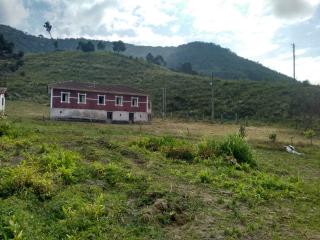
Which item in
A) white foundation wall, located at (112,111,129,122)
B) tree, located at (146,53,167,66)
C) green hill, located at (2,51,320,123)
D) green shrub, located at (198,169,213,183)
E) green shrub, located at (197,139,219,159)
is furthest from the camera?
tree, located at (146,53,167,66)

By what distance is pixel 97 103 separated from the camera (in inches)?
2039

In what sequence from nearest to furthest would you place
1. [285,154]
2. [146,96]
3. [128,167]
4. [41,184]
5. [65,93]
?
1. [41,184]
2. [128,167]
3. [285,154]
4. [65,93]
5. [146,96]

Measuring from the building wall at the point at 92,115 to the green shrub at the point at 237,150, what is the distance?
30051 millimetres

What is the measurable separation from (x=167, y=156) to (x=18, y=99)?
5682 cm

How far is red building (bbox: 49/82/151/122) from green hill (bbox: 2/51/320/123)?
46.4 ft

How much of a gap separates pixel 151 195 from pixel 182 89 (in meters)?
71.2

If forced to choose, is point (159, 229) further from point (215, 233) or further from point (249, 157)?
point (249, 157)

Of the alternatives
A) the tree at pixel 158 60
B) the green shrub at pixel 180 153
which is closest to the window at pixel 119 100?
the green shrub at pixel 180 153

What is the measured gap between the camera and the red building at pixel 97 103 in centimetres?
4956

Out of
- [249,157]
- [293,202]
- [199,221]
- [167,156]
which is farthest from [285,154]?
[199,221]

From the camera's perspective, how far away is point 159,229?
12.5m

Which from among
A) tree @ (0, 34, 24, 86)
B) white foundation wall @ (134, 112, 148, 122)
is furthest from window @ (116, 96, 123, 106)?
tree @ (0, 34, 24, 86)

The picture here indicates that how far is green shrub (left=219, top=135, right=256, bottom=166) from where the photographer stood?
2269 centimetres

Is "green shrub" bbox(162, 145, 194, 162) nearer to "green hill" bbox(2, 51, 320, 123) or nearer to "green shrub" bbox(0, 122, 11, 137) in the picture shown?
"green shrub" bbox(0, 122, 11, 137)
